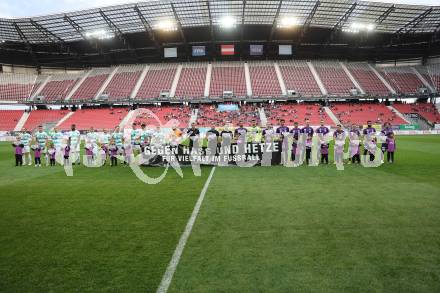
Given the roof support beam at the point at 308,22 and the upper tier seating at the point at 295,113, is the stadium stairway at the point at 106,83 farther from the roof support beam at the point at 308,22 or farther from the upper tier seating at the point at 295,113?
the roof support beam at the point at 308,22

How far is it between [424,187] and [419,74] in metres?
59.2

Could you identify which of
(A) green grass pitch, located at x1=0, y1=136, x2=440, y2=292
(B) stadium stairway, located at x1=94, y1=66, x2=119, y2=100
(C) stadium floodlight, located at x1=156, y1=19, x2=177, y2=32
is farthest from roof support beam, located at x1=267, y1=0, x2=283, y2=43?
(A) green grass pitch, located at x1=0, y1=136, x2=440, y2=292

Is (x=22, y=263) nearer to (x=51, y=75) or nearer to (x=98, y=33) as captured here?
(x=98, y=33)

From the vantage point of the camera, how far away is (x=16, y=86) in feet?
198

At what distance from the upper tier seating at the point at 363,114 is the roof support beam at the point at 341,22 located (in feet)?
36.6

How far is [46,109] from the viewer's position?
59.6 metres

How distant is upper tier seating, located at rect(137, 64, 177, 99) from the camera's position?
56062mm

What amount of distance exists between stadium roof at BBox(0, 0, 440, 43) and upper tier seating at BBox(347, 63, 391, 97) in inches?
334

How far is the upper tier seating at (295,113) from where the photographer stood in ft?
162

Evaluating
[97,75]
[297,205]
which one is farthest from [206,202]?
[97,75]

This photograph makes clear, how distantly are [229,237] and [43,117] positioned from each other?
195 feet

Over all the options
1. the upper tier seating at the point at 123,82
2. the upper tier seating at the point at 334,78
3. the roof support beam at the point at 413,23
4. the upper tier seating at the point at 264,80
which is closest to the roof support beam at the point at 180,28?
the upper tier seating at the point at 123,82

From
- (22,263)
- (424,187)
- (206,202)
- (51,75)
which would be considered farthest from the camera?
(51,75)

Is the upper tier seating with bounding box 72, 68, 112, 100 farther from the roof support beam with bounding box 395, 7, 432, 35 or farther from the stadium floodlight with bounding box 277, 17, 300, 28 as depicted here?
the roof support beam with bounding box 395, 7, 432, 35
